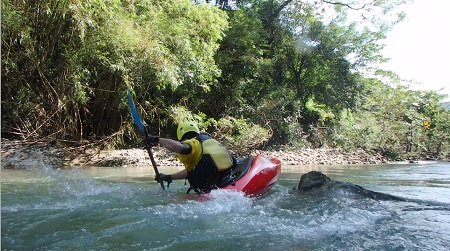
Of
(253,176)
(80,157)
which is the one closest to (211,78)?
(80,157)

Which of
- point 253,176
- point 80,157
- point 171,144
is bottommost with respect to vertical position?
point 80,157

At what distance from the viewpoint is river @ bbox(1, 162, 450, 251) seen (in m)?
2.32

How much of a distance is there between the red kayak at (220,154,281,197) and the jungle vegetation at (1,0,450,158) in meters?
3.93

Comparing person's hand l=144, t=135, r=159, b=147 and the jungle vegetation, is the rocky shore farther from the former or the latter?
person's hand l=144, t=135, r=159, b=147

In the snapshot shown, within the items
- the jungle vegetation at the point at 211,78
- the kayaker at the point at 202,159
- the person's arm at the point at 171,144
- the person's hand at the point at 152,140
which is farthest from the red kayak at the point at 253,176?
the jungle vegetation at the point at 211,78

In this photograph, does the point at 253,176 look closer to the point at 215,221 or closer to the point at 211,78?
the point at 215,221

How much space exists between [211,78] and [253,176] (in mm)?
6028

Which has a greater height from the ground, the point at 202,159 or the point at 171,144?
the point at 171,144

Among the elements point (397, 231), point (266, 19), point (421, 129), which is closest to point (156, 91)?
point (266, 19)

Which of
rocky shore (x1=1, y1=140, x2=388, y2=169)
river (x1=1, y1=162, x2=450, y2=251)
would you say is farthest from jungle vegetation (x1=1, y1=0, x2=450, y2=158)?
river (x1=1, y1=162, x2=450, y2=251)

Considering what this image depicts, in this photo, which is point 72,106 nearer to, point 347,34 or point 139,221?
point 139,221

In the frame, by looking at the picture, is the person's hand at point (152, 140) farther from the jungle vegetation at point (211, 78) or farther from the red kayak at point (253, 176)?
the jungle vegetation at point (211, 78)

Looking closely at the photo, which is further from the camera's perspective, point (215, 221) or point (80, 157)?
point (80, 157)

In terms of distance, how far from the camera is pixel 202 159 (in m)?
3.70
